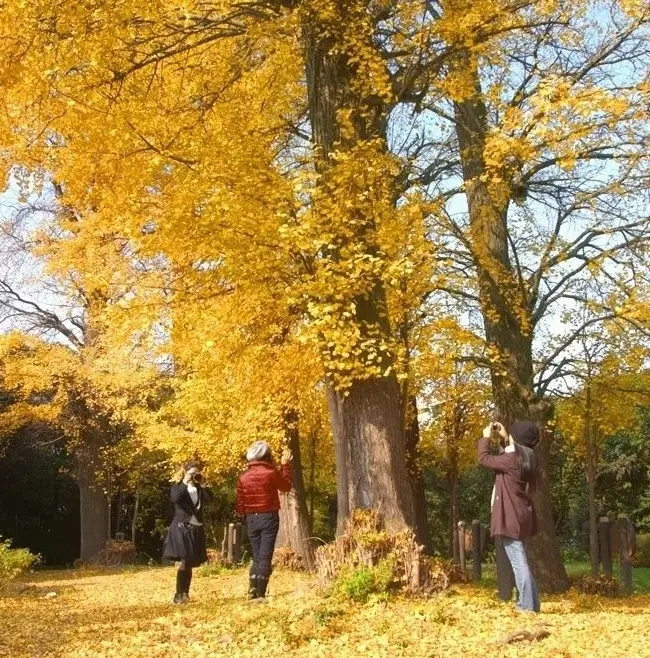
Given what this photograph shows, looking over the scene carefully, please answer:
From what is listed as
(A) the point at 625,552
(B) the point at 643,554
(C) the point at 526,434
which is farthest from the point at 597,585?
(B) the point at 643,554

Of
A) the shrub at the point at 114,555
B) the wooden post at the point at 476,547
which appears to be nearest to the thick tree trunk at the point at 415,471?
the wooden post at the point at 476,547

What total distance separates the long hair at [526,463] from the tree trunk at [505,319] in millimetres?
4261

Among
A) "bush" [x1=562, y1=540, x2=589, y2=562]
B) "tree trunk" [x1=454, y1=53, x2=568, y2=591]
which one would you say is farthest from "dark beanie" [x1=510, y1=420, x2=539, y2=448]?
"bush" [x1=562, y1=540, x2=589, y2=562]

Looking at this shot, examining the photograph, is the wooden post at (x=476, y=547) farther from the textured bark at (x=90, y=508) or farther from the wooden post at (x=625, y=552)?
the textured bark at (x=90, y=508)

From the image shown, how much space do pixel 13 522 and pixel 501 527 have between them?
2285cm

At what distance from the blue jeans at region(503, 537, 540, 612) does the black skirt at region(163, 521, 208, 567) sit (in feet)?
11.2

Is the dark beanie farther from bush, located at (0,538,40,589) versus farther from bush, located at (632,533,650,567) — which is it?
bush, located at (632,533,650,567)

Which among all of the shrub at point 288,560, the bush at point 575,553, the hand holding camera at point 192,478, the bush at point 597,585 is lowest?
the bush at point 575,553

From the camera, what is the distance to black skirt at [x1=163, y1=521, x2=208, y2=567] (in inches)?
328

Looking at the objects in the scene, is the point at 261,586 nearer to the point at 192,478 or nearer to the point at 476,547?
the point at 192,478

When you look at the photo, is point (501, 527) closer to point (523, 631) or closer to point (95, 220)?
point (523, 631)

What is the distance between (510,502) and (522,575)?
0.54 metres

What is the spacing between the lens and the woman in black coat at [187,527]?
328 inches

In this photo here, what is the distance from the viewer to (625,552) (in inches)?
499
